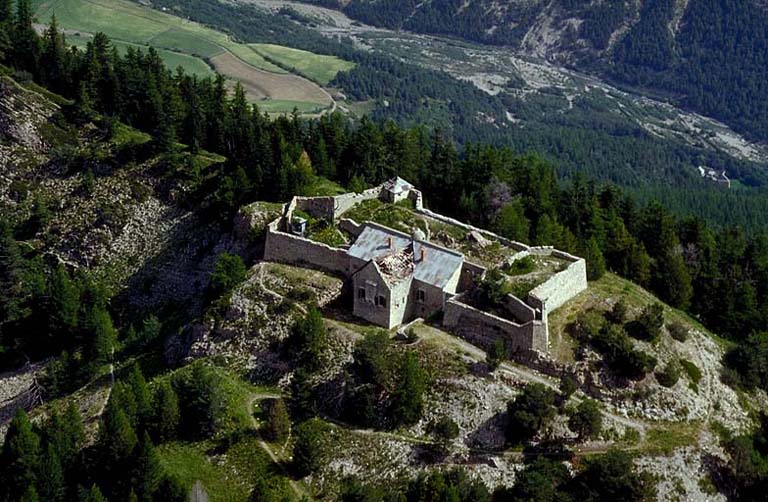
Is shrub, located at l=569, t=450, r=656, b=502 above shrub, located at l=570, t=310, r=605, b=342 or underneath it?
underneath

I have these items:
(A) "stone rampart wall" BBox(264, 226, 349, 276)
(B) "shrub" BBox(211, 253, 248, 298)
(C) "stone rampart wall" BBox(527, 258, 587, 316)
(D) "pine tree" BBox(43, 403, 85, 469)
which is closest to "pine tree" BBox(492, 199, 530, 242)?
(C) "stone rampart wall" BBox(527, 258, 587, 316)

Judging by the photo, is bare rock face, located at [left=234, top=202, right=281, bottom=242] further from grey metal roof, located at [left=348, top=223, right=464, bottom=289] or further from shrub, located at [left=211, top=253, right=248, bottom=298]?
grey metal roof, located at [left=348, top=223, right=464, bottom=289]

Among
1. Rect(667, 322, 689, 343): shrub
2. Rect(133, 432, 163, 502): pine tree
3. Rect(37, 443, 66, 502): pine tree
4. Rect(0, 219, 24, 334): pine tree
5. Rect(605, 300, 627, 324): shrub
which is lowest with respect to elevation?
Rect(0, 219, 24, 334): pine tree

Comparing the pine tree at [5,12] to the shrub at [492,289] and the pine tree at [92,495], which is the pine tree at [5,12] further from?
the shrub at [492,289]

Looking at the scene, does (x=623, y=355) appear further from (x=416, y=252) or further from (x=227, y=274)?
(x=227, y=274)

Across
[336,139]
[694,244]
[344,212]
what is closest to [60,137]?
[336,139]

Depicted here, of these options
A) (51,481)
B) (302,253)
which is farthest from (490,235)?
(51,481)

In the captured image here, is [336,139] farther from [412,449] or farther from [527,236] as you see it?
[412,449]
